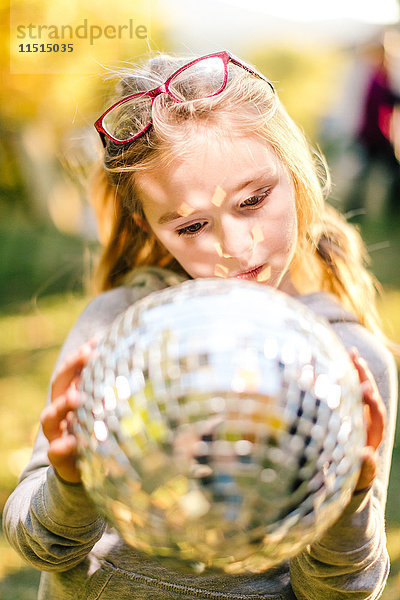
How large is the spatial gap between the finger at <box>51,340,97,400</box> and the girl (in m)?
0.02

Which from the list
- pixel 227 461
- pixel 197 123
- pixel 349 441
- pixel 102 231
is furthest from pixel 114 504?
pixel 102 231

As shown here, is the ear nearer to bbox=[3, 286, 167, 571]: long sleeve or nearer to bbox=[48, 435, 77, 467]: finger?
bbox=[3, 286, 167, 571]: long sleeve

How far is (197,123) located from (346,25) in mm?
7236

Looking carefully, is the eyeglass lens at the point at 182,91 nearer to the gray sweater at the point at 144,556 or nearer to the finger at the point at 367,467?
the gray sweater at the point at 144,556

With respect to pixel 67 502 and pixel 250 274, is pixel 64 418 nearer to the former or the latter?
pixel 67 502

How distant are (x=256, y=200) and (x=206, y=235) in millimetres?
138

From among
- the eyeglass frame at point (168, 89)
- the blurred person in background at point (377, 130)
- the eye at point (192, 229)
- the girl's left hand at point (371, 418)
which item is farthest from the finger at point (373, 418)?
the blurred person in background at point (377, 130)

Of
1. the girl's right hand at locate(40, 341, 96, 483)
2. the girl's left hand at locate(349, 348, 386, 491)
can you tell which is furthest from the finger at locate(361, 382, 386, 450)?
the girl's right hand at locate(40, 341, 96, 483)

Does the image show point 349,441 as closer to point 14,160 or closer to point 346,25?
point 14,160

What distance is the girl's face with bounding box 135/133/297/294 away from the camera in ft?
4.70

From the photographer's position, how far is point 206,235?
4.93 ft

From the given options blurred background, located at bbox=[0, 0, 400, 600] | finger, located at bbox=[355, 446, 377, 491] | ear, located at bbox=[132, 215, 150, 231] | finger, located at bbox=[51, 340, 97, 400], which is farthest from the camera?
blurred background, located at bbox=[0, 0, 400, 600]

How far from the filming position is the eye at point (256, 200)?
148 cm

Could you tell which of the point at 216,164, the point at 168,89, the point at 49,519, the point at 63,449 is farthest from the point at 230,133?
the point at 49,519
